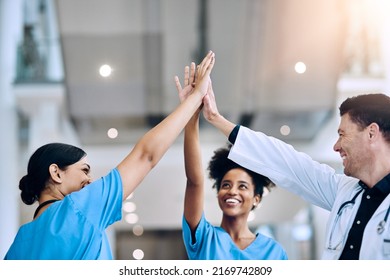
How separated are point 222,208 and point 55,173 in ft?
2.17

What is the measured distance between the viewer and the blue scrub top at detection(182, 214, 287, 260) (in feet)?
9.14

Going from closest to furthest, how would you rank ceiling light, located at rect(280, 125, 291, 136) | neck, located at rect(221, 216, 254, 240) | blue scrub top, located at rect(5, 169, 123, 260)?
blue scrub top, located at rect(5, 169, 123, 260)
neck, located at rect(221, 216, 254, 240)
ceiling light, located at rect(280, 125, 291, 136)

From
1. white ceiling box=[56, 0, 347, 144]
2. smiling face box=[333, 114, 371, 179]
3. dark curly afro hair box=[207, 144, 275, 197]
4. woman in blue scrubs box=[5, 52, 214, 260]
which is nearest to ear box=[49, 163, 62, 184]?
woman in blue scrubs box=[5, 52, 214, 260]

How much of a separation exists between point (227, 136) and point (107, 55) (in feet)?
2.80

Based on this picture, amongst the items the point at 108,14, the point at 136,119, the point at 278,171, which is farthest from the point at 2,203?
the point at 278,171

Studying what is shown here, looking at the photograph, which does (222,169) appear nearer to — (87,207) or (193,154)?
(193,154)

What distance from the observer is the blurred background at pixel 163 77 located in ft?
10.3

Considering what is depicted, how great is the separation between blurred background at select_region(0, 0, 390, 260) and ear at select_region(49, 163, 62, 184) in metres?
0.58

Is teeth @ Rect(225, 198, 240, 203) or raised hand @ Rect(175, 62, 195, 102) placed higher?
raised hand @ Rect(175, 62, 195, 102)

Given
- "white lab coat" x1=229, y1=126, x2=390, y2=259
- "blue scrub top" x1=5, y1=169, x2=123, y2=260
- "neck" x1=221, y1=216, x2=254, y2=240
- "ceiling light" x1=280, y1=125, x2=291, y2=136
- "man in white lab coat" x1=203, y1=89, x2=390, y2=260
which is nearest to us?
"blue scrub top" x1=5, y1=169, x2=123, y2=260

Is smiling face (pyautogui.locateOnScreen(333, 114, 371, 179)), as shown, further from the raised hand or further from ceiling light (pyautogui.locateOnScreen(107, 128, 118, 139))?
ceiling light (pyautogui.locateOnScreen(107, 128, 118, 139))

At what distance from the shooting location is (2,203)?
3203mm

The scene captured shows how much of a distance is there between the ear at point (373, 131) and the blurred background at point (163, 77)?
442 mm

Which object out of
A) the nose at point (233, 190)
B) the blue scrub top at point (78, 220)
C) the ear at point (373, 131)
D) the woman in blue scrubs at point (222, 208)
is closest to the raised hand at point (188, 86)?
the woman in blue scrubs at point (222, 208)
